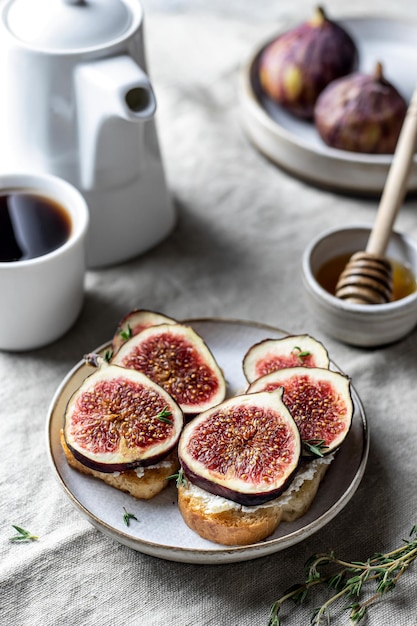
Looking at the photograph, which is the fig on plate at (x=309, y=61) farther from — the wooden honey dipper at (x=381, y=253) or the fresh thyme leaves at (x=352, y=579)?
the fresh thyme leaves at (x=352, y=579)

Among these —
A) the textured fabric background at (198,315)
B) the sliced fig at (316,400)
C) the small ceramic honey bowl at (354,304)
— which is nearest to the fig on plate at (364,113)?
the textured fabric background at (198,315)

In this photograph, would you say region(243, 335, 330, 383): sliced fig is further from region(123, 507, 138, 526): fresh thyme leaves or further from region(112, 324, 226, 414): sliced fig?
region(123, 507, 138, 526): fresh thyme leaves

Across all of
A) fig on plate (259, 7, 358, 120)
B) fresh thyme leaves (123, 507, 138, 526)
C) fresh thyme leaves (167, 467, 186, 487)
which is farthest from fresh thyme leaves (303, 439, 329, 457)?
fig on plate (259, 7, 358, 120)

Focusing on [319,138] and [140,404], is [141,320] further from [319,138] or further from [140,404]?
[319,138]

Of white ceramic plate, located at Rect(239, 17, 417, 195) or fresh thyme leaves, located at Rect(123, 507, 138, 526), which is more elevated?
white ceramic plate, located at Rect(239, 17, 417, 195)

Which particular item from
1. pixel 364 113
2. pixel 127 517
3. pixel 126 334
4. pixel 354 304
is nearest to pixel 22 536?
pixel 127 517
